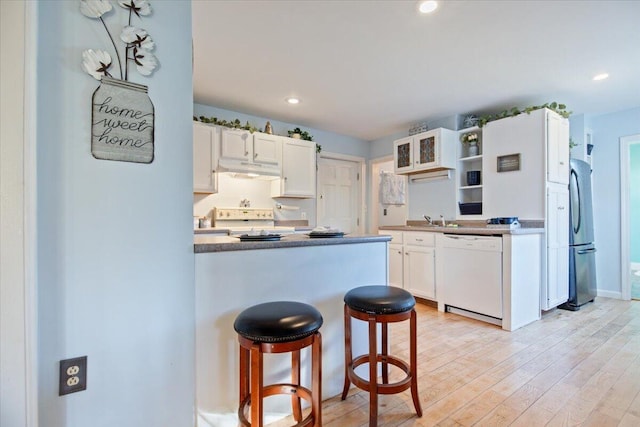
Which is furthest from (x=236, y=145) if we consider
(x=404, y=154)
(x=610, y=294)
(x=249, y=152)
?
(x=610, y=294)

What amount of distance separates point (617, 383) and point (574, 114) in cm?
343

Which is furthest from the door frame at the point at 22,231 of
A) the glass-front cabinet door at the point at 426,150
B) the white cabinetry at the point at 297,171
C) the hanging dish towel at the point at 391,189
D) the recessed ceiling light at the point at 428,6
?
the hanging dish towel at the point at 391,189

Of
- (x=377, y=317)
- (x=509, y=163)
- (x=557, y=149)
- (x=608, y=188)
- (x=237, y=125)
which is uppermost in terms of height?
(x=237, y=125)

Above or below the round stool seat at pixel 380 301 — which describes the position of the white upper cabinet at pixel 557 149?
above

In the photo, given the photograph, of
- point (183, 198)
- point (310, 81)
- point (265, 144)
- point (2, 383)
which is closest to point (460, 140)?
point (310, 81)

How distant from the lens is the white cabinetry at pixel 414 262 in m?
3.47

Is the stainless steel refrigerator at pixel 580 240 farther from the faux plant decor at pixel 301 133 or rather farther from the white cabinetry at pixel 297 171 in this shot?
the faux plant decor at pixel 301 133

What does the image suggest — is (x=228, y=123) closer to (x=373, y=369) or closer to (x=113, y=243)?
(x=113, y=243)

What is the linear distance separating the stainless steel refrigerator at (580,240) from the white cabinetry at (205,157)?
13.3 ft

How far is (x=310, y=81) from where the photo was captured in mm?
3018

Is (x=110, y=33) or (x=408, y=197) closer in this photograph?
(x=110, y=33)

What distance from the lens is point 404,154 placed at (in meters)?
4.32

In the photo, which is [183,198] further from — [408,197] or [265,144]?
[408,197]

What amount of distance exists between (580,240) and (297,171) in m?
3.48
